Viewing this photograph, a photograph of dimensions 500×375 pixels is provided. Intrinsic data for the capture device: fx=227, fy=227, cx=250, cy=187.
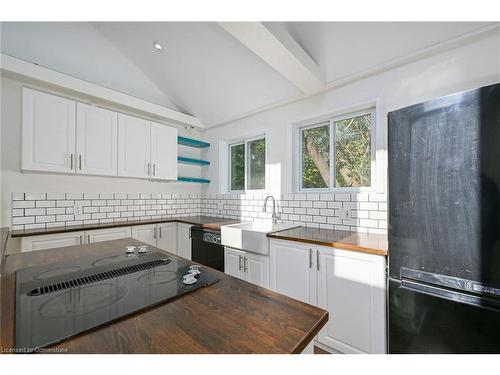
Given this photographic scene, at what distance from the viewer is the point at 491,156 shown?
1031 millimetres

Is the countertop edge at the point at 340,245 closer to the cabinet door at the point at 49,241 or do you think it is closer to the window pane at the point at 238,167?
the window pane at the point at 238,167

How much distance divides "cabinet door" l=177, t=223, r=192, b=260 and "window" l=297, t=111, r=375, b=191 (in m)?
1.57

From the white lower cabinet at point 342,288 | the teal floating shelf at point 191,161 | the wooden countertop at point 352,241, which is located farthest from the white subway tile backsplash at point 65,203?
the white lower cabinet at point 342,288

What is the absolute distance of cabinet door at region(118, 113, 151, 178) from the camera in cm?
272

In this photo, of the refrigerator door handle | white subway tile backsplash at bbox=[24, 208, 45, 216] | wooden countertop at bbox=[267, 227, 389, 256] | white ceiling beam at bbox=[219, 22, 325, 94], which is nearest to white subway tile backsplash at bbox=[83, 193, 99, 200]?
white subway tile backsplash at bbox=[24, 208, 45, 216]

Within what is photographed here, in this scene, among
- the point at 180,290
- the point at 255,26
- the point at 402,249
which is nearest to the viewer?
the point at 180,290

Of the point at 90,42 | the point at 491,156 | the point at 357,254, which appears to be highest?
the point at 90,42

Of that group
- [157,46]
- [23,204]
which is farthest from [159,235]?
[157,46]

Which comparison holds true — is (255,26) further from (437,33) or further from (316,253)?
(316,253)

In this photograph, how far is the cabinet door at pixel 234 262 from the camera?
7.24 feet

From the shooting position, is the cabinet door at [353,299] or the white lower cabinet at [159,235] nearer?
the cabinet door at [353,299]

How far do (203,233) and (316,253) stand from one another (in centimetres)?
142

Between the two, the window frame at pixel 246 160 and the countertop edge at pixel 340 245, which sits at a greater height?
the window frame at pixel 246 160
